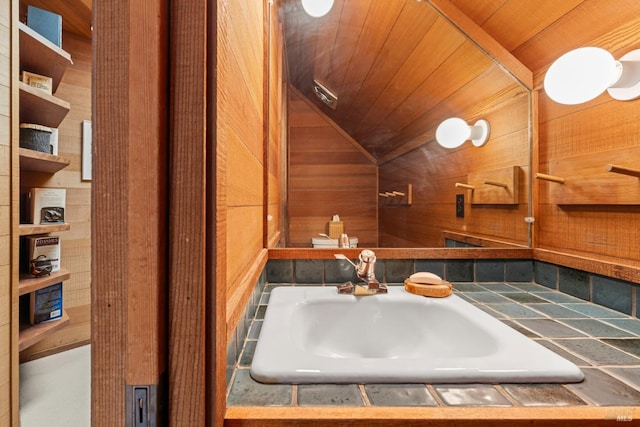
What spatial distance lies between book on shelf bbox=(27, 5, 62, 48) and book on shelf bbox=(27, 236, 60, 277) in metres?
1.00

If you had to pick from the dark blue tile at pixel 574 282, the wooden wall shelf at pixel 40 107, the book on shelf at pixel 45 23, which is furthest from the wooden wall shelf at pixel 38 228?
the dark blue tile at pixel 574 282

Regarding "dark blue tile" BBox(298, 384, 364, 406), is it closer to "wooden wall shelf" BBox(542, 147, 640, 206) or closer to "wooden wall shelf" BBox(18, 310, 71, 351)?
"wooden wall shelf" BBox(542, 147, 640, 206)

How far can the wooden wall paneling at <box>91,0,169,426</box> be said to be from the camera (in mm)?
325

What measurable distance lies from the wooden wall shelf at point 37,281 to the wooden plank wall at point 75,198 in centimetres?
36

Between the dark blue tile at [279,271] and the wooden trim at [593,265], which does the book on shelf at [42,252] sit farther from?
the wooden trim at [593,265]

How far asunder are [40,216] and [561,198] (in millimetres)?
2218

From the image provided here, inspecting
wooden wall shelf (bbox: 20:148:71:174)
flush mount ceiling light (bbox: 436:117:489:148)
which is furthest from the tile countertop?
wooden wall shelf (bbox: 20:148:71:174)

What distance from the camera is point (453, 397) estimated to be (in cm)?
40

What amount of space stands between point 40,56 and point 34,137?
1.37 feet

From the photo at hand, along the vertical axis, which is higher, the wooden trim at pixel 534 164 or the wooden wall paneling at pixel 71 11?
the wooden wall paneling at pixel 71 11

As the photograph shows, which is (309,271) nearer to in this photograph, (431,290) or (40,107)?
(431,290)

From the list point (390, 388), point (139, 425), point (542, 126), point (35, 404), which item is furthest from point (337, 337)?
point (35, 404)

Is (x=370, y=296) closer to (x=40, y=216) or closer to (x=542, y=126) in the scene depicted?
(x=542, y=126)

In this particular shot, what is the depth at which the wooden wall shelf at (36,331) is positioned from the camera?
49.1 inches
